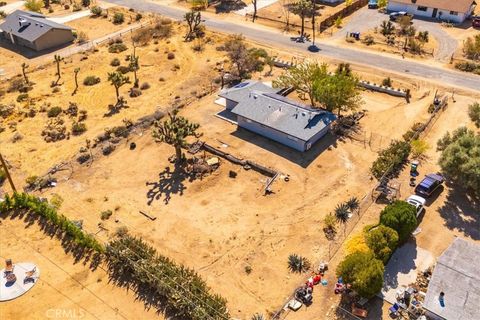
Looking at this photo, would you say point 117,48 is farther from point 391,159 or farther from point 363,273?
point 363,273

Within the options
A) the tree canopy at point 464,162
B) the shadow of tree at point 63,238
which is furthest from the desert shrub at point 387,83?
the shadow of tree at point 63,238

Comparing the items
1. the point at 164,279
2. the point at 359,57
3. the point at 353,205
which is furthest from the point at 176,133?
the point at 359,57

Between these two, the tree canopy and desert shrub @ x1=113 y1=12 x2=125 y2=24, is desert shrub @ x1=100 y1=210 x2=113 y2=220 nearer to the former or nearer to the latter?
the tree canopy

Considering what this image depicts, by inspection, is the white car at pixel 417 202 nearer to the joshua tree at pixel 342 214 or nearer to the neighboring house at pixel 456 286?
the joshua tree at pixel 342 214

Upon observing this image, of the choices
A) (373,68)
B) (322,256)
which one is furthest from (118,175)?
(373,68)

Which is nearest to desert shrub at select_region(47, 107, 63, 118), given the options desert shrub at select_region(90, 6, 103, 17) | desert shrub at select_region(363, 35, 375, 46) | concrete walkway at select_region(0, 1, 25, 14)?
desert shrub at select_region(90, 6, 103, 17)
